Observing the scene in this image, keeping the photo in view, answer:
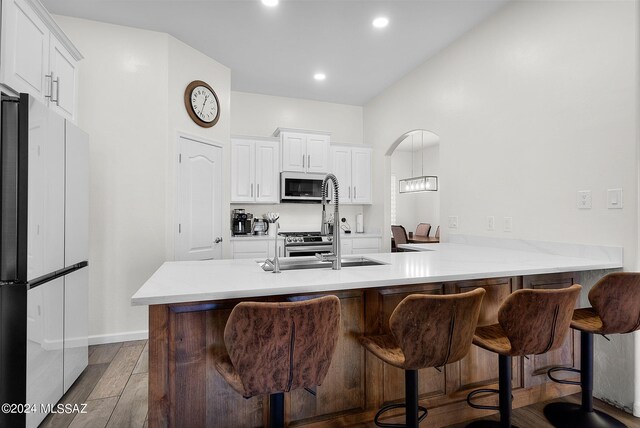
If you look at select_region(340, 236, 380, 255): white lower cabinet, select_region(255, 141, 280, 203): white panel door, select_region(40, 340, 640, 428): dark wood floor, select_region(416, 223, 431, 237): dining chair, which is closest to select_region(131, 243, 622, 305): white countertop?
select_region(40, 340, 640, 428): dark wood floor

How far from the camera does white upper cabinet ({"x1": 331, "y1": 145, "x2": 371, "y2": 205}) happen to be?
4.80 m

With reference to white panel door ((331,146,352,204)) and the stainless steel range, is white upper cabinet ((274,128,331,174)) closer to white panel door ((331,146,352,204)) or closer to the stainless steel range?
white panel door ((331,146,352,204))

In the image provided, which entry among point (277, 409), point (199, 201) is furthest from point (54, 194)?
point (277, 409)

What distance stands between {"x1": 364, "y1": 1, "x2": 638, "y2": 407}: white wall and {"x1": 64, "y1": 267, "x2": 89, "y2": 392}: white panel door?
326 centimetres

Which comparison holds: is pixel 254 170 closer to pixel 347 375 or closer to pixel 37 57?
pixel 37 57

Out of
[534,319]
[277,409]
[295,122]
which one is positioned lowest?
[277,409]

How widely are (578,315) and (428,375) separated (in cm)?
96

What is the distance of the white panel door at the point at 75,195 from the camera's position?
83.4 inches

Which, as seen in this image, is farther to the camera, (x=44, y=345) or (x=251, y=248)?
(x=251, y=248)

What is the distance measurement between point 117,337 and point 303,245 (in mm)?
2208

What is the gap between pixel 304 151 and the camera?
4.56 m

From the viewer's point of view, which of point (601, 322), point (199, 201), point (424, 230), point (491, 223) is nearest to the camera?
point (601, 322)

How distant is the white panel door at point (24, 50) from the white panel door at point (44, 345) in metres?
1.17

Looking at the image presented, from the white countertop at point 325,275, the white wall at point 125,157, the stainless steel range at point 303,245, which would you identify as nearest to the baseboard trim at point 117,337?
the white wall at point 125,157
